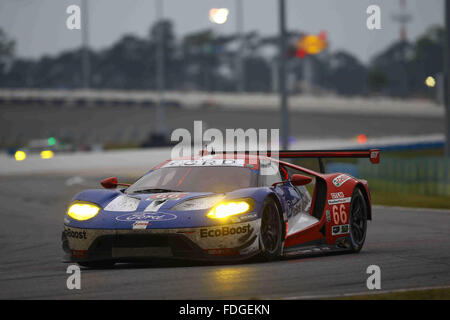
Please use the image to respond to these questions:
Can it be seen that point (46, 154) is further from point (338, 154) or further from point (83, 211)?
point (83, 211)

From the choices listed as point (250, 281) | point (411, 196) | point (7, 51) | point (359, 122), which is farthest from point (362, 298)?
point (7, 51)

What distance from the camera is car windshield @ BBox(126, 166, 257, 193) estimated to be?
31.6ft

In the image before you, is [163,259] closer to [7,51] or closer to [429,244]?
[429,244]

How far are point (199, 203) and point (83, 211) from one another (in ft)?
3.97

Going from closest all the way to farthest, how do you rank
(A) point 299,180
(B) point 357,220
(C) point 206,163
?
(A) point 299,180
(C) point 206,163
(B) point 357,220

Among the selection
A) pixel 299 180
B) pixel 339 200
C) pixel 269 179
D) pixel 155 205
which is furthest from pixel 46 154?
pixel 155 205

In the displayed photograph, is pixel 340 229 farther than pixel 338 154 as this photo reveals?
No

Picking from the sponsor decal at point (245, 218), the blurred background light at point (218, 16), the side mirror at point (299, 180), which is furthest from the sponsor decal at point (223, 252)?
the blurred background light at point (218, 16)

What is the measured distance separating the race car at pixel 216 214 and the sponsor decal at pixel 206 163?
1 cm

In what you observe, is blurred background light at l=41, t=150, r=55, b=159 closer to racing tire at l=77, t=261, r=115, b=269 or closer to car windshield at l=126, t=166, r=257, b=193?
car windshield at l=126, t=166, r=257, b=193

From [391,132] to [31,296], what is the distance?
93.4 meters

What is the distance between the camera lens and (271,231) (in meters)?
9.31
